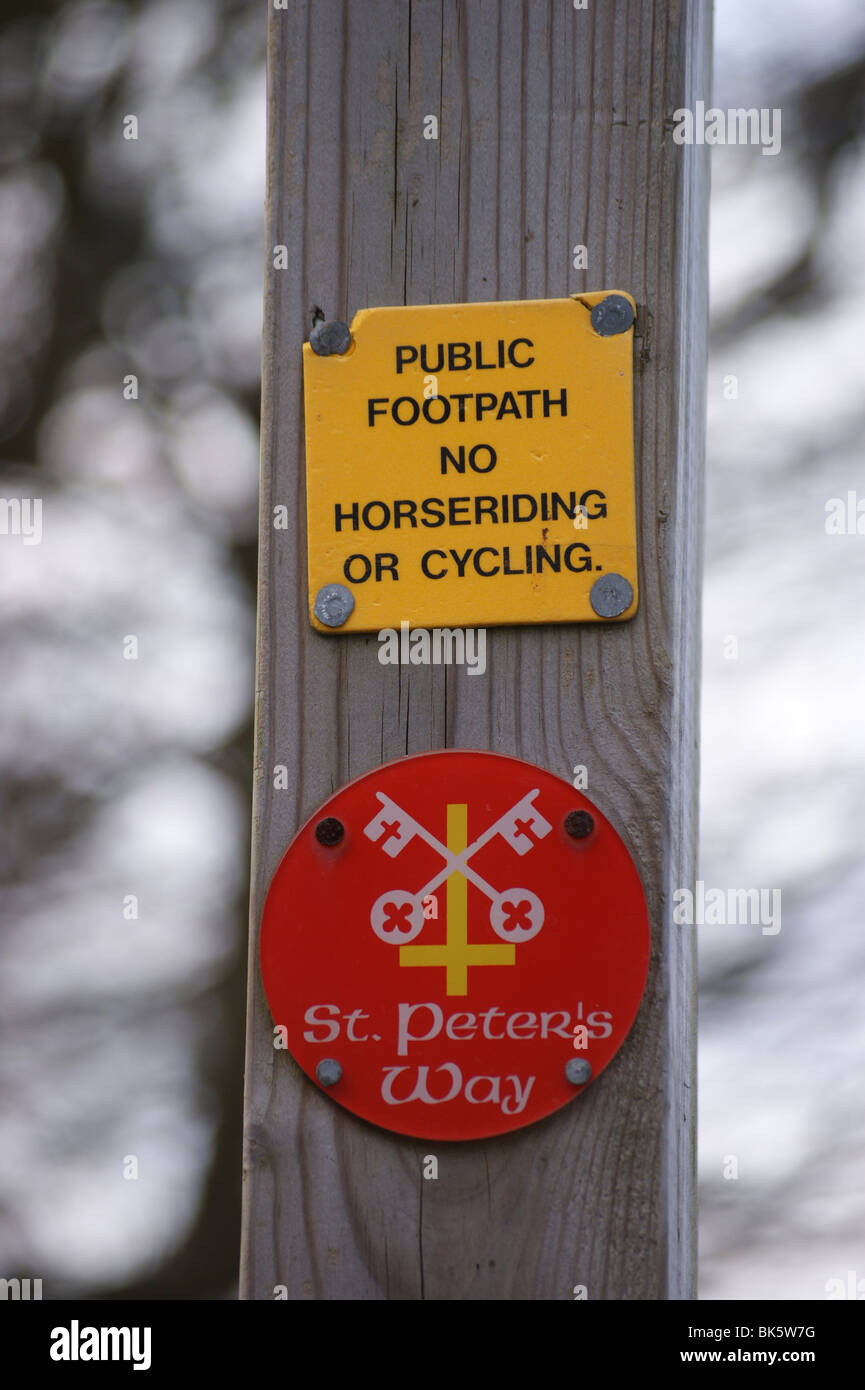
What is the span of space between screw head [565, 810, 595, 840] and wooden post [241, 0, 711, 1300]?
0.03m

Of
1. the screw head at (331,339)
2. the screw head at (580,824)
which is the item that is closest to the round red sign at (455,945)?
the screw head at (580,824)

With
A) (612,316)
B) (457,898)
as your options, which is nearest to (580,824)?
(457,898)

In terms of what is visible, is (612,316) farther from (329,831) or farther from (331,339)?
(329,831)

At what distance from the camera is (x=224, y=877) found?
3.61 m

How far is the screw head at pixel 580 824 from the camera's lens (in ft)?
3.64

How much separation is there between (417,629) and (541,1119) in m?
0.37

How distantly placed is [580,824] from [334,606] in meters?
0.25

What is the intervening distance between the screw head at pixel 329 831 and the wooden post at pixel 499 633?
0.11ft

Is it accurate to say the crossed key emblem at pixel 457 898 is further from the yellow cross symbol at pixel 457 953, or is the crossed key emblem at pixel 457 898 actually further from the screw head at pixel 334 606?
the screw head at pixel 334 606

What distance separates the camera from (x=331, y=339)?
1.20 metres

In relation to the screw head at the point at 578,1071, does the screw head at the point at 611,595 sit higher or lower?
higher

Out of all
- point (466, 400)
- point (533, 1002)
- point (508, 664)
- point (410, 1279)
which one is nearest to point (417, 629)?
point (508, 664)

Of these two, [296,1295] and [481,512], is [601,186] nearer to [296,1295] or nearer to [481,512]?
[481,512]

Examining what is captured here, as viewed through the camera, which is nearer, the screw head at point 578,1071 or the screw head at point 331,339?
the screw head at point 578,1071
